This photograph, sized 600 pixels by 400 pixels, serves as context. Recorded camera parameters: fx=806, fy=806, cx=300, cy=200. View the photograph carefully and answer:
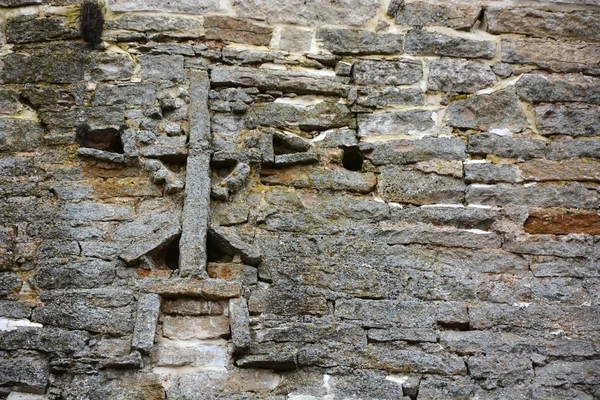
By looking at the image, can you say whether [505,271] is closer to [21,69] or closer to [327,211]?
[327,211]

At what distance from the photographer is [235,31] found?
4.12m

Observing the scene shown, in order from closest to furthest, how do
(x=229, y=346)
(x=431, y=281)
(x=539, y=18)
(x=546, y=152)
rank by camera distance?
(x=229, y=346)
(x=431, y=281)
(x=546, y=152)
(x=539, y=18)

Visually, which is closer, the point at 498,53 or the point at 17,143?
the point at 17,143

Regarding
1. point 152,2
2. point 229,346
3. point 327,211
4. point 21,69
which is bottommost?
point 229,346

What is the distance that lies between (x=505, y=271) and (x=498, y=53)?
1.20m

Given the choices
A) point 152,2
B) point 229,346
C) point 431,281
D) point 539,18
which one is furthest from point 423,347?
point 152,2

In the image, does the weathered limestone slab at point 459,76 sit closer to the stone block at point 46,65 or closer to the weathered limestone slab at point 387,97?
the weathered limestone slab at point 387,97

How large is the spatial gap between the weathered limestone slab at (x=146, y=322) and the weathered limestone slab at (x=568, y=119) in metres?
2.07

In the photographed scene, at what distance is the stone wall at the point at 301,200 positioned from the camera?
3404 mm

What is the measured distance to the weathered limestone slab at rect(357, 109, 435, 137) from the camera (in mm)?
3973

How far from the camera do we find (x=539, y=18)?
427cm

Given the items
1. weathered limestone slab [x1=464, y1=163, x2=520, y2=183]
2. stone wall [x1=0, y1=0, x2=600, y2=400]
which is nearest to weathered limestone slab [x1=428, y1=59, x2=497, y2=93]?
stone wall [x1=0, y1=0, x2=600, y2=400]

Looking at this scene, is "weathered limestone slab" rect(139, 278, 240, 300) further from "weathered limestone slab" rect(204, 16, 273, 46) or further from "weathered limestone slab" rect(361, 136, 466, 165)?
"weathered limestone slab" rect(204, 16, 273, 46)

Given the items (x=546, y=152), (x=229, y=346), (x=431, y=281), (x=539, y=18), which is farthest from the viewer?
(x=539, y=18)
